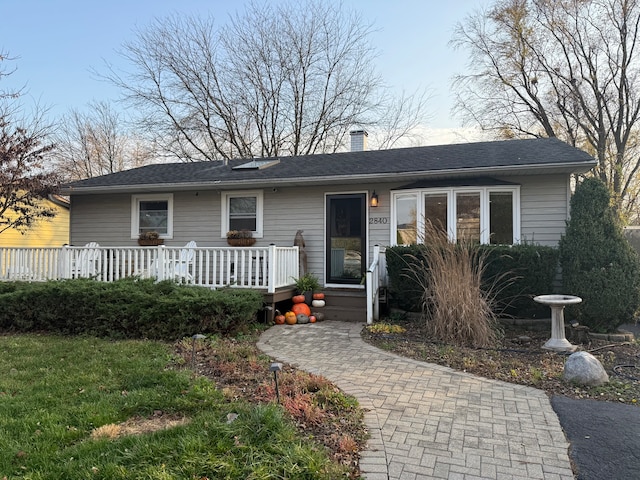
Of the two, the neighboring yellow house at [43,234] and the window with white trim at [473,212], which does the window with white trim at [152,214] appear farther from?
the neighboring yellow house at [43,234]

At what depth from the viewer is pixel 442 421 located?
3.18 meters

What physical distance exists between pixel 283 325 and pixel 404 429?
4.39 metres

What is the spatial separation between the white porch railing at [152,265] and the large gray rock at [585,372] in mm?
4667

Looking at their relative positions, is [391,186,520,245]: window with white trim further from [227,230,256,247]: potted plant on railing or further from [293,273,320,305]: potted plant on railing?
[227,230,256,247]: potted plant on railing

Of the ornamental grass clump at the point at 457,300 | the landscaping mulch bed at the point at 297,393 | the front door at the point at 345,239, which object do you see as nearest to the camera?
the landscaping mulch bed at the point at 297,393

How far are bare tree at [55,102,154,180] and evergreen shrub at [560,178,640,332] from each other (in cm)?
2245

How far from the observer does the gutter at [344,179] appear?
709 centimetres

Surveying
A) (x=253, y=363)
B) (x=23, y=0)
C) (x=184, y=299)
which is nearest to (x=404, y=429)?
(x=253, y=363)

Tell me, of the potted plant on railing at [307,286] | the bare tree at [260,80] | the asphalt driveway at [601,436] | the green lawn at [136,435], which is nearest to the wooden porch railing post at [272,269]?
the potted plant on railing at [307,286]

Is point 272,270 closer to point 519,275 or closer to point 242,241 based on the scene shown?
point 242,241

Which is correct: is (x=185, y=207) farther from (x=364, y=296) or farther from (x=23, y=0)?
(x=23, y=0)

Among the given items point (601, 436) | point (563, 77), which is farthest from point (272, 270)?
point (563, 77)

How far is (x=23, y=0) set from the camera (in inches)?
364

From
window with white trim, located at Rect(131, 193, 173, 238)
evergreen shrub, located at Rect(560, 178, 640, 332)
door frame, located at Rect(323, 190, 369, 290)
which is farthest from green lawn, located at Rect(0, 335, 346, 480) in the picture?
window with white trim, located at Rect(131, 193, 173, 238)
